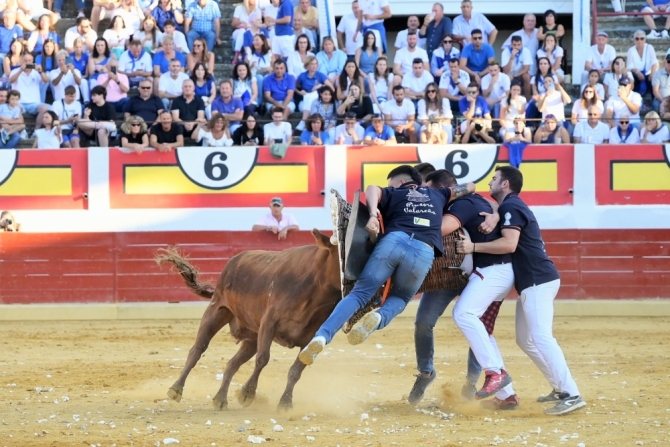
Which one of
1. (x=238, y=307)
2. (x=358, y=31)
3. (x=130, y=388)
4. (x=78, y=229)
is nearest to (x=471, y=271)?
(x=238, y=307)

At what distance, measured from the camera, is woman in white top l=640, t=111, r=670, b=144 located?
46.5 feet

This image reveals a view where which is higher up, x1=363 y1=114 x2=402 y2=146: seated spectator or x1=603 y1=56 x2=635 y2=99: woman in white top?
x1=603 y1=56 x2=635 y2=99: woman in white top

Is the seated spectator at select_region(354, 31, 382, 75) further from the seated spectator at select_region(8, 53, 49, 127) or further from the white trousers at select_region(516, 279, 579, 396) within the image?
the white trousers at select_region(516, 279, 579, 396)

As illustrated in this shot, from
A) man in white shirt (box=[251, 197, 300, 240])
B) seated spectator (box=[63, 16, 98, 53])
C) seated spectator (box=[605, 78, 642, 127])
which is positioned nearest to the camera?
man in white shirt (box=[251, 197, 300, 240])

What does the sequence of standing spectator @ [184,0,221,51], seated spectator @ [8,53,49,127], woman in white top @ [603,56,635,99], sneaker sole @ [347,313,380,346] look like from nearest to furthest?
sneaker sole @ [347,313,380,346]
woman in white top @ [603,56,635,99]
seated spectator @ [8,53,49,127]
standing spectator @ [184,0,221,51]

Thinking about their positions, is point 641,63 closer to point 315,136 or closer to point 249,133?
point 315,136

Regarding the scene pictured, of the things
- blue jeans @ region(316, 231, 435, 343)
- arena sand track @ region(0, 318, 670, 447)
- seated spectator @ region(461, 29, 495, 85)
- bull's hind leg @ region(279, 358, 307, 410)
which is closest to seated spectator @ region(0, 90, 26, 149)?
arena sand track @ region(0, 318, 670, 447)

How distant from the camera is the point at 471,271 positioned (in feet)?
24.8

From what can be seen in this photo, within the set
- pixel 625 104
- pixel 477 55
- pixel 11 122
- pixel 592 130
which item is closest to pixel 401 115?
pixel 477 55

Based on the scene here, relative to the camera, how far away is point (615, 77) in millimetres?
14906

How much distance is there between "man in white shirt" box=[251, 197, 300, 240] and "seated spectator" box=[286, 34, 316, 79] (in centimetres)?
244

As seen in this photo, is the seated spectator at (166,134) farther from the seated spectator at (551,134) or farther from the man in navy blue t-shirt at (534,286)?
the man in navy blue t-shirt at (534,286)

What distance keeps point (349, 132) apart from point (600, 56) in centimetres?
404

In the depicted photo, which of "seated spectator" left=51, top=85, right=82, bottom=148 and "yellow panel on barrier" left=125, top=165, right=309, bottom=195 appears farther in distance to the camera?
"seated spectator" left=51, top=85, right=82, bottom=148
